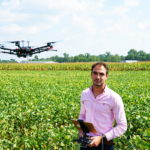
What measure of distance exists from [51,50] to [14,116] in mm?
31601

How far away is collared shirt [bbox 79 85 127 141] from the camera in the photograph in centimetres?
212

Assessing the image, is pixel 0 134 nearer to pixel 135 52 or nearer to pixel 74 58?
A: pixel 74 58

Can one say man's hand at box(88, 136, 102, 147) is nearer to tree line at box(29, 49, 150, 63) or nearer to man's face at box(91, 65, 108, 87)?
man's face at box(91, 65, 108, 87)

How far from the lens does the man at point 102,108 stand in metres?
2.12

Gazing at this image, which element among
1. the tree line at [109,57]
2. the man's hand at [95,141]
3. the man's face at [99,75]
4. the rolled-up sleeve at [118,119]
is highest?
the tree line at [109,57]

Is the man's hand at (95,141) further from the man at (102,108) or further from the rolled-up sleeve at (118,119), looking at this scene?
the rolled-up sleeve at (118,119)

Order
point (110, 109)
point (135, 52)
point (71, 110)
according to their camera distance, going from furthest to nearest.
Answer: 1. point (135, 52)
2. point (71, 110)
3. point (110, 109)

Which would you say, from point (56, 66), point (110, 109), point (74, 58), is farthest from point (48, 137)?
point (74, 58)

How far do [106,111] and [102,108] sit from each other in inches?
2.6

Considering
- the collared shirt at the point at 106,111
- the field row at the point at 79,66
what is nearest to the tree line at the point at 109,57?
the field row at the point at 79,66

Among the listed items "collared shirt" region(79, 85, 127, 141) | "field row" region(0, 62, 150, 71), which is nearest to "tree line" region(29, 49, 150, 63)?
"field row" region(0, 62, 150, 71)

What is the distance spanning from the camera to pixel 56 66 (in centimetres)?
4425

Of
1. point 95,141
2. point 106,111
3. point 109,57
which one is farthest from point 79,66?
point 109,57

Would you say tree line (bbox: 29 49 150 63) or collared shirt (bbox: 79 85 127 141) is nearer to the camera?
collared shirt (bbox: 79 85 127 141)
